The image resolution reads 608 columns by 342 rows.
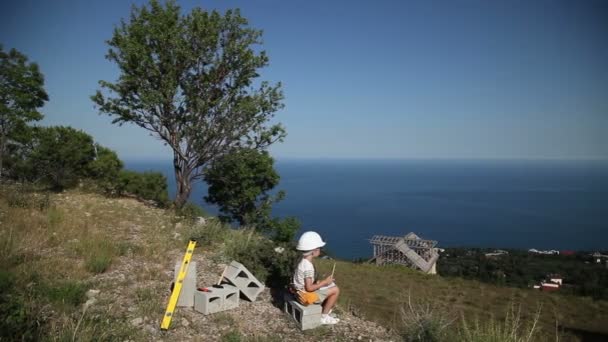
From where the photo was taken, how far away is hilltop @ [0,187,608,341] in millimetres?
4742

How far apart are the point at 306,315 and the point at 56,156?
1678 centimetres

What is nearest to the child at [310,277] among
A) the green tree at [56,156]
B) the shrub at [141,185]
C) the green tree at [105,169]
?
the shrub at [141,185]

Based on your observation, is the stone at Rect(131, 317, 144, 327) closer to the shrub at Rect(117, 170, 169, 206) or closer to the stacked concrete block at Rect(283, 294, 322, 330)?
the stacked concrete block at Rect(283, 294, 322, 330)

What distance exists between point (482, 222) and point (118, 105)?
417 feet

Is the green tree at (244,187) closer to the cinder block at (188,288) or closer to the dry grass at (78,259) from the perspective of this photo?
the dry grass at (78,259)

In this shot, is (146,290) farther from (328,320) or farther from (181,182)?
(181,182)

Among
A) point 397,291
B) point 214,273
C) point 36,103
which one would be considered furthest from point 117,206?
point 397,291

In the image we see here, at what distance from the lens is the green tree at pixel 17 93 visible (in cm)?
1326

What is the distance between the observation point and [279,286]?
25.2ft

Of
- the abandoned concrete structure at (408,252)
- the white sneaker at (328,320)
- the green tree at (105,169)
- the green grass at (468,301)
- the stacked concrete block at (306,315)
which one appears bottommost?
the abandoned concrete structure at (408,252)

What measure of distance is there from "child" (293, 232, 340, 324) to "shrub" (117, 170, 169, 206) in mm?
14218

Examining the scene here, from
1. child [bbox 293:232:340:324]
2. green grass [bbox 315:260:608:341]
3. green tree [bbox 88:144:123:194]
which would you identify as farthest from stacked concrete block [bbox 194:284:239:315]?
green tree [bbox 88:144:123:194]

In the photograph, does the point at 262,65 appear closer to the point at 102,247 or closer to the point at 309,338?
the point at 102,247

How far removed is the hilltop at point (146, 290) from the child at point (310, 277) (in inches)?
21.5
